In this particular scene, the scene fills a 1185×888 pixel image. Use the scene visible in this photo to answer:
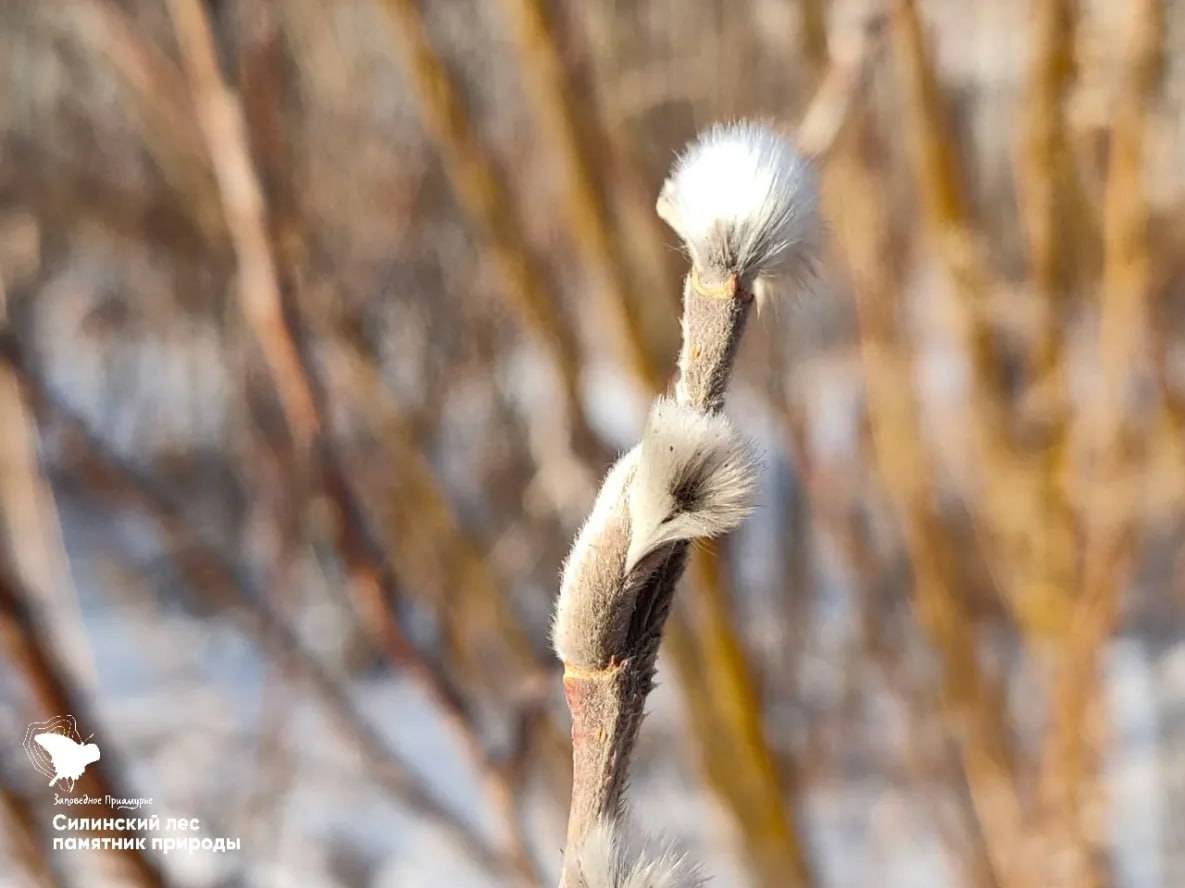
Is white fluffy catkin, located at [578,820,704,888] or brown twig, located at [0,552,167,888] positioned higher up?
brown twig, located at [0,552,167,888]

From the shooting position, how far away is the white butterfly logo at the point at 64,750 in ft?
1.49

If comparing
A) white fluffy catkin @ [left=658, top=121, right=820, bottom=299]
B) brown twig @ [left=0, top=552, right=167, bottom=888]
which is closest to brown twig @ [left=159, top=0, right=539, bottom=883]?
brown twig @ [left=0, top=552, right=167, bottom=888]

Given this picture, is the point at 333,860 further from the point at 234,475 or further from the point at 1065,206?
the point at 1065,206

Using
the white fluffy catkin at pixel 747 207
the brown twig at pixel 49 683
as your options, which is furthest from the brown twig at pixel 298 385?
the white fluffy catkin at pixel 747 207

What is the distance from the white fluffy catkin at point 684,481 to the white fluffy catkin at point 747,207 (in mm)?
21

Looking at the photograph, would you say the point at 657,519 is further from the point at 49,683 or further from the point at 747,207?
the point at 49,683

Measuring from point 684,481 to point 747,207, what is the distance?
0.13 ft

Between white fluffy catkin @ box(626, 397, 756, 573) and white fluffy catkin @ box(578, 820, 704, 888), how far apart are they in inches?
1.4

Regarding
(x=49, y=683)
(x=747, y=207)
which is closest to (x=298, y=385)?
(x=49, y=683)

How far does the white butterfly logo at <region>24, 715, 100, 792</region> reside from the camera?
454 millimetres

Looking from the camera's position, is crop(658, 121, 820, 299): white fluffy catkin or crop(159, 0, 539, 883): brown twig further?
crop(159, 0, 539, 883): brown twig

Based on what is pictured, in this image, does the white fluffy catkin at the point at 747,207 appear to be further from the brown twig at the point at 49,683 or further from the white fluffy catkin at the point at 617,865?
the brown twig at the point at 49,683

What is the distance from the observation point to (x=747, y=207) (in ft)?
0.49

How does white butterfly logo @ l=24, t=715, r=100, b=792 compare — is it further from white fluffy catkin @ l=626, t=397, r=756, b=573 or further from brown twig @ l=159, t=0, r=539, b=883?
white fluffy catkin @ l=626, t=397, r=756, b=573
